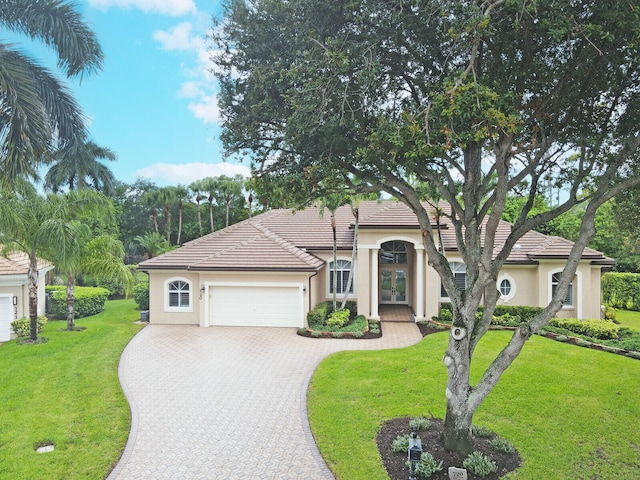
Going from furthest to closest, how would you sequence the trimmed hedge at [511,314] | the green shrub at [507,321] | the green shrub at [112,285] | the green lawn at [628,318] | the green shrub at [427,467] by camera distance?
the green shrub at [112,285] → the green lawn at [628,318] → the trimmed hedge at [511,314] → the green shrub at [507,321] → the green shrub at [427,467]

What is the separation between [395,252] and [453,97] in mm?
17277

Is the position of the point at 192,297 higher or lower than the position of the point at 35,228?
lower

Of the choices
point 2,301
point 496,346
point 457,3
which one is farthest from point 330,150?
point 2,301

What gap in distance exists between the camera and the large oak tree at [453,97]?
6.60 meters

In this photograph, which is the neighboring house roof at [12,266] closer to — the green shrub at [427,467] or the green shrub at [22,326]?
the green shrub at [22,326]

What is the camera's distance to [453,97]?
6355 mm

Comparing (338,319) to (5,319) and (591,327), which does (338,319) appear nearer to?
(591,327)

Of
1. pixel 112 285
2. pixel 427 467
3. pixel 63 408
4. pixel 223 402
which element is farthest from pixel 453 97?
pixel 112 285

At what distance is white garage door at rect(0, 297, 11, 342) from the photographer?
55.7ft

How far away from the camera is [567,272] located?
7.34 metres

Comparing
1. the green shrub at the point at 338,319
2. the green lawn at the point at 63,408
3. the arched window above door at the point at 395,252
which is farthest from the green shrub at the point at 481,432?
the arched window above door at the point at 395,252

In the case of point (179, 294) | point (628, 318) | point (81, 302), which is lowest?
point (628, 318)

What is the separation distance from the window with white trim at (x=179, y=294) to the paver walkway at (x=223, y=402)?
186 centimetres

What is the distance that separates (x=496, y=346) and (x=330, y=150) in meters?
10.9
